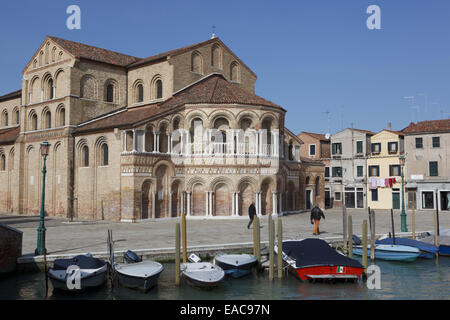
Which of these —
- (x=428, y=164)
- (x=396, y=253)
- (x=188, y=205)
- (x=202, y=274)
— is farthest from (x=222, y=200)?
(x=428, y=164)

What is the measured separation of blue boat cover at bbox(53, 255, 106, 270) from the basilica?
14.7 m

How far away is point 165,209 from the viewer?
2983cm

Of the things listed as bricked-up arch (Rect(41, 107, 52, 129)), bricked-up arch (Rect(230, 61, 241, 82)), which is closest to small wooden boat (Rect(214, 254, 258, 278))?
bricked-up arch (Rect(230, 61, 241, 82))

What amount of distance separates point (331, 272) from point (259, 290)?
7.47 ft

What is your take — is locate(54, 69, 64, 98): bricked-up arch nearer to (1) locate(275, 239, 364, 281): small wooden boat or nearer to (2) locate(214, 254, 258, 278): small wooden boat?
(2) locate(214, 254, 258, 278): small wooden boat

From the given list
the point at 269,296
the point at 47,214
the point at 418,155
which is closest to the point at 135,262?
the point at 269,296

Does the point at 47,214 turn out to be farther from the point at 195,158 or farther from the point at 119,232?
the point at 119,232

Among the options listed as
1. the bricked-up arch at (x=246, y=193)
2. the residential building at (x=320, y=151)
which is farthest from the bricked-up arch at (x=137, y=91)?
the residential building at (x=320, y=151)

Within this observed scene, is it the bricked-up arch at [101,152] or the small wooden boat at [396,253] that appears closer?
the small wooden boat at [396,253]

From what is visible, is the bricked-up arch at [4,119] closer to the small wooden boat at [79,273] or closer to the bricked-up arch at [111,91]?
the bricked-up arch at [111,91]

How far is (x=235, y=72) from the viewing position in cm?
3778

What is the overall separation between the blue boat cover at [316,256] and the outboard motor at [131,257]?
504 centimetres

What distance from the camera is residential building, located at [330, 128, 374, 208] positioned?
1758 inches

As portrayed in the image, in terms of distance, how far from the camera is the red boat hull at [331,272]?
45.0ft
